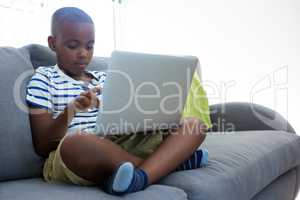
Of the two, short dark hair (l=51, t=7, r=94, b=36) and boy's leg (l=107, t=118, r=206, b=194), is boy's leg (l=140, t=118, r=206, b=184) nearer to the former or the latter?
boy's leg (l=107, t=118, r=206, b=194)

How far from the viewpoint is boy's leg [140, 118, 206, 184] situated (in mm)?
893

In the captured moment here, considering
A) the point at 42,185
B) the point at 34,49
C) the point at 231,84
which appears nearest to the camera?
the point at 42,185

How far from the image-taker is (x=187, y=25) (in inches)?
94.5

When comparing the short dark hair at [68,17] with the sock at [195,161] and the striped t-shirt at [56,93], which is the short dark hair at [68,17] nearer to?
the striped t-shirt at [56,93]

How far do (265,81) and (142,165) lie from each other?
144cm

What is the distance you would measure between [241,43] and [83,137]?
1.58m

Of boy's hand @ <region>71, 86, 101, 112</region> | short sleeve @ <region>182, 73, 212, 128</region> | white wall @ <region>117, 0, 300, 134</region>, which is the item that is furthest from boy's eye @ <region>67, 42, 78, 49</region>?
white wall @ <region>117, 0, 300, 134</region>

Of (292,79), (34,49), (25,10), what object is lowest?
(292,79)

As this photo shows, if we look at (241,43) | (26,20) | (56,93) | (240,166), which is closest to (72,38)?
(56,93)

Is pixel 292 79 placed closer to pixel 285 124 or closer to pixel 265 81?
pixel 265 81

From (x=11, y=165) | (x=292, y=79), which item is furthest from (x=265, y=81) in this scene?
(x=11, y=165)

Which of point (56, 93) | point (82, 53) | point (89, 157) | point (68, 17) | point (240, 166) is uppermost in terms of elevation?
point (68, 17)

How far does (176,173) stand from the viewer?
97 centimetres

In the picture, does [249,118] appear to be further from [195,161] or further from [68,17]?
[68,17]
